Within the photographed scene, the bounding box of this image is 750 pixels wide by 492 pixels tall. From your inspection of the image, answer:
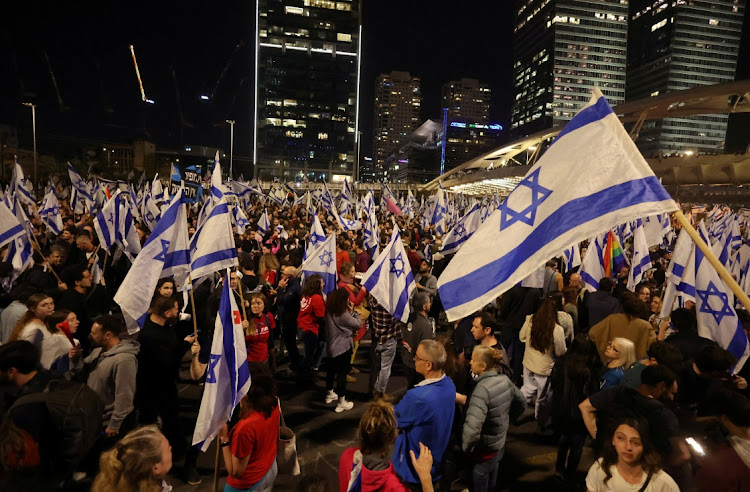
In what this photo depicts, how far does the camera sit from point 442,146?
152250 millimetres

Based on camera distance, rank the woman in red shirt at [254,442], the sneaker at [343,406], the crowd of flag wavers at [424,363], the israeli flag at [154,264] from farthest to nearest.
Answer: the sneaker at [343,406]
the israeli flag at [154,264]
the woman in red shirt at [254,442]
the crowd of flag wavers at [424,363]

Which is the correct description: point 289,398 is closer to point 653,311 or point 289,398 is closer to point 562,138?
point 562,138

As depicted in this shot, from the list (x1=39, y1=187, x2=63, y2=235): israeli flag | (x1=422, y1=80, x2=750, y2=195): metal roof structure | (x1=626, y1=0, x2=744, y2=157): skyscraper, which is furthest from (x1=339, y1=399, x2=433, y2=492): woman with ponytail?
(x1=626, y1=0, x2=744, y2=157): skyscraper

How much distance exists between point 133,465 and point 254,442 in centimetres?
99

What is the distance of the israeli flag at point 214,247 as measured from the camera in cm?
463

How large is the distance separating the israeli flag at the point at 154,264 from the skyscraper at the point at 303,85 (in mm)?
107318

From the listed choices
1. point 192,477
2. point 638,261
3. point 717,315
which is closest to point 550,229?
point 717,315

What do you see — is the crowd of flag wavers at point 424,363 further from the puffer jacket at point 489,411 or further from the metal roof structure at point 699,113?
the metal roof structure at point 699,113

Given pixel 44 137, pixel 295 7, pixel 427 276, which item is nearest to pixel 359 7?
pixel 295 7

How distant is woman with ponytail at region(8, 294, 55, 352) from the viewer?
396cm

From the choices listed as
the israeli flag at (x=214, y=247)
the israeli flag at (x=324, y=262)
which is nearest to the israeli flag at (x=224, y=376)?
the israeli flag at (x=214, y=247)

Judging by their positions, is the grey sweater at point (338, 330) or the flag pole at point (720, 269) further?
the grey sweater at point (338, 330)

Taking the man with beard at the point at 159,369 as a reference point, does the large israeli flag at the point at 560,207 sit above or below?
above

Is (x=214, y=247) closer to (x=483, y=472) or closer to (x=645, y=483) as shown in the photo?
(x=483, y=472)
